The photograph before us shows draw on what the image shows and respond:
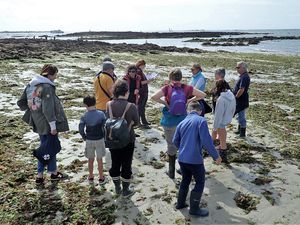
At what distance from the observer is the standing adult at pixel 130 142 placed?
5883 millimetres

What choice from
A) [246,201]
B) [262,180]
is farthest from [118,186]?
[262,180]

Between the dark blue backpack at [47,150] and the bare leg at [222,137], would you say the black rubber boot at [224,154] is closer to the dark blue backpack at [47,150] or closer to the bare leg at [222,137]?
the bare leg at [222,137]

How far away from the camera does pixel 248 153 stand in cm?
850

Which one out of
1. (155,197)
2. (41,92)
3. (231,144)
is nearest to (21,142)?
(41,92)

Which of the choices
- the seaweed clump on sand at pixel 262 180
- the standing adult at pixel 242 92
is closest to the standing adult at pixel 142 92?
the standing adult at pixel 242 92

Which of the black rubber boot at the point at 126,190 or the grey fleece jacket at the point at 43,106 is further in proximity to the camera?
the grey fleece jacket at the point at 43,106

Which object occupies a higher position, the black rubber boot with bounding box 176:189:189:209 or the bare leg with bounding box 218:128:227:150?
the bare leg with bounding box 218:128:227:150

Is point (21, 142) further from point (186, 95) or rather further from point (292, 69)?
point (292, 69)

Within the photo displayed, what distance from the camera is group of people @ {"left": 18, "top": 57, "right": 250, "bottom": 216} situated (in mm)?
5516

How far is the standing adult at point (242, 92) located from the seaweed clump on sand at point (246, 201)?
12.0 feet

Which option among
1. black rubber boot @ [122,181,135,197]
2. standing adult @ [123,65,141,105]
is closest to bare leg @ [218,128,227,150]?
black rubber boot @ [122,181,135,197]

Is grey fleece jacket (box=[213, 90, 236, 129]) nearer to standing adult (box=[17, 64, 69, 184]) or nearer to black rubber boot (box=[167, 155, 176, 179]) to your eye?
black rubber boot (box=[167, 155, 176, 179])

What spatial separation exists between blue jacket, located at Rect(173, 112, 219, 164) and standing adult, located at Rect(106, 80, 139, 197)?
940 millimetres

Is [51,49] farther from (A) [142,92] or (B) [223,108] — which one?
(B) [223,108]
